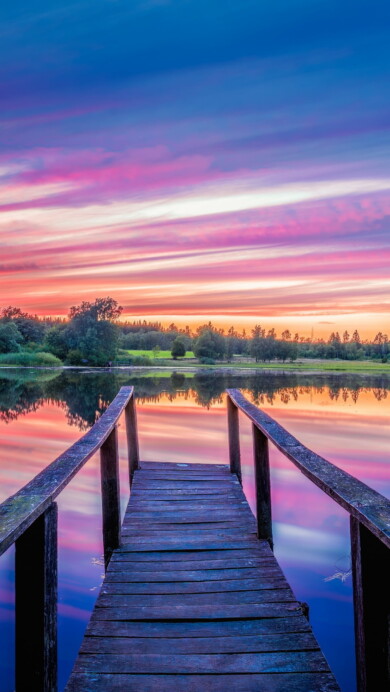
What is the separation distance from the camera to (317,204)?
58.0 ft

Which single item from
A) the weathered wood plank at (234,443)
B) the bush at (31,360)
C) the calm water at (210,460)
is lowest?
the calm water at (210,460)

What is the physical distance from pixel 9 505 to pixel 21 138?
1481 centimetres

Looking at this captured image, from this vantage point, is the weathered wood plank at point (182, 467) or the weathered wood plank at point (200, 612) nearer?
the weathered wood plank at point (200, 612)

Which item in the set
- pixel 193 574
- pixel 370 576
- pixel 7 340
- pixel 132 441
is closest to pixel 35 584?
pixel 370 576

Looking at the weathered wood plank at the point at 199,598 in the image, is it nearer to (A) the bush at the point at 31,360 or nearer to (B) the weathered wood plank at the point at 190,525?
(B) the weathered wood plank at the point at 190,525

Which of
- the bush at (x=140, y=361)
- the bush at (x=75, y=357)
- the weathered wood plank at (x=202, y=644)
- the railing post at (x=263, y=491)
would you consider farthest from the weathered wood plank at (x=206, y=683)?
the bush at (x=140, y=361)

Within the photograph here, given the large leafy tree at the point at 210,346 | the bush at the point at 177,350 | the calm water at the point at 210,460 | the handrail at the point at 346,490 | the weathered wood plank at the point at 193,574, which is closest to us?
the handrail at the point at 346,490

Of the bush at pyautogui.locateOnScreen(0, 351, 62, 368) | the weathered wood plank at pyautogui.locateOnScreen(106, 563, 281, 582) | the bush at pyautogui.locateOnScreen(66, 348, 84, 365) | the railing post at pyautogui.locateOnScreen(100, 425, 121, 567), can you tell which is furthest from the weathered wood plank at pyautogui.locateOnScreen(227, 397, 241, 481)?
the bush at pyautogui.locateOnScreen(0, 351, 62, 368)

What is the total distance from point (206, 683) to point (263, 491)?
1855 mm

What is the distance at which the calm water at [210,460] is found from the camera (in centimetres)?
507

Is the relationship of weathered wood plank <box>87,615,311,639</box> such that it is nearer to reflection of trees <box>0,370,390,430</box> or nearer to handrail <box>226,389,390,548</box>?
handrail <box>226,389,390,548</box>

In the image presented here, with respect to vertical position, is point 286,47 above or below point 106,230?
above

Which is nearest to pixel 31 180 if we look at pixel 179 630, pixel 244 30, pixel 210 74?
pixel 210 74

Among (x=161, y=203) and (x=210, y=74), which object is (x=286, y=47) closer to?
(x=210, y=74)
